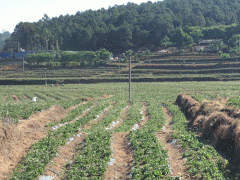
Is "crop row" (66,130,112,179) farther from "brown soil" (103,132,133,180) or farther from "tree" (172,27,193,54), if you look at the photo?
"tree" (172,27,193,54)

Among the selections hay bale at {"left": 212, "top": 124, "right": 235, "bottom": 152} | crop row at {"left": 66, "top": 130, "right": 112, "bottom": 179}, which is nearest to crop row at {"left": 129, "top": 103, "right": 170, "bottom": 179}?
crop row at {"left": 66, "top": 130, "right": 112, "bottom": 179}

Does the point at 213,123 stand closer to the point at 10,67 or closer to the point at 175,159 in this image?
the point at 175,159

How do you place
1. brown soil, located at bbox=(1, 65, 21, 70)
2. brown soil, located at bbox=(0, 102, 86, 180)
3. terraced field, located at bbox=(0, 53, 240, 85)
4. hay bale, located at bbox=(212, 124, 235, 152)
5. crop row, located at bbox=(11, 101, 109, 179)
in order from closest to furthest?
crop row, located at bbox=(11, 101, 109, 179)
brown soil, located at bbox=(0, 102, 86, 180)
hay bale, located at bbox=(212, 124, 235, 152)
terraced field, located at bbox=(0, 53, 240, 85)
brown soil, located at bbox=(1, 65, 21, 70)

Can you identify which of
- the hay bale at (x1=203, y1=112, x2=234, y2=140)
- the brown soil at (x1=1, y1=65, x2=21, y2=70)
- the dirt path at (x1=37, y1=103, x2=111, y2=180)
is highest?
the brown soil at (x1=1, y1=65, x2=21, y2=70)

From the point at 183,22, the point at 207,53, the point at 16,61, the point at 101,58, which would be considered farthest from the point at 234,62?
the point at 16,61

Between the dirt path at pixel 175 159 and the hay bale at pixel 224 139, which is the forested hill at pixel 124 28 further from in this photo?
the hay bale at pixel 224 139

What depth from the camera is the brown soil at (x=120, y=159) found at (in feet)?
37.0

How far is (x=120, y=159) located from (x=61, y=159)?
3.17 m

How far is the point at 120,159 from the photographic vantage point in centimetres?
1328

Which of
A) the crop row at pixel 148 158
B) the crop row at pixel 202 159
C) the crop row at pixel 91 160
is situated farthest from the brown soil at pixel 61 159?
the crop row at pixel 202 159

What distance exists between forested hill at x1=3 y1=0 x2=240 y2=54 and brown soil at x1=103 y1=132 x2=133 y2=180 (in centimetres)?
12638

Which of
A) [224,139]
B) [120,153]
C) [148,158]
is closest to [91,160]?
[120,153]

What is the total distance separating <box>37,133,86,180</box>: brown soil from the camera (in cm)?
1123

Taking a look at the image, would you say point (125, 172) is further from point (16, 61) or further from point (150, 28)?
point (150, 28)
